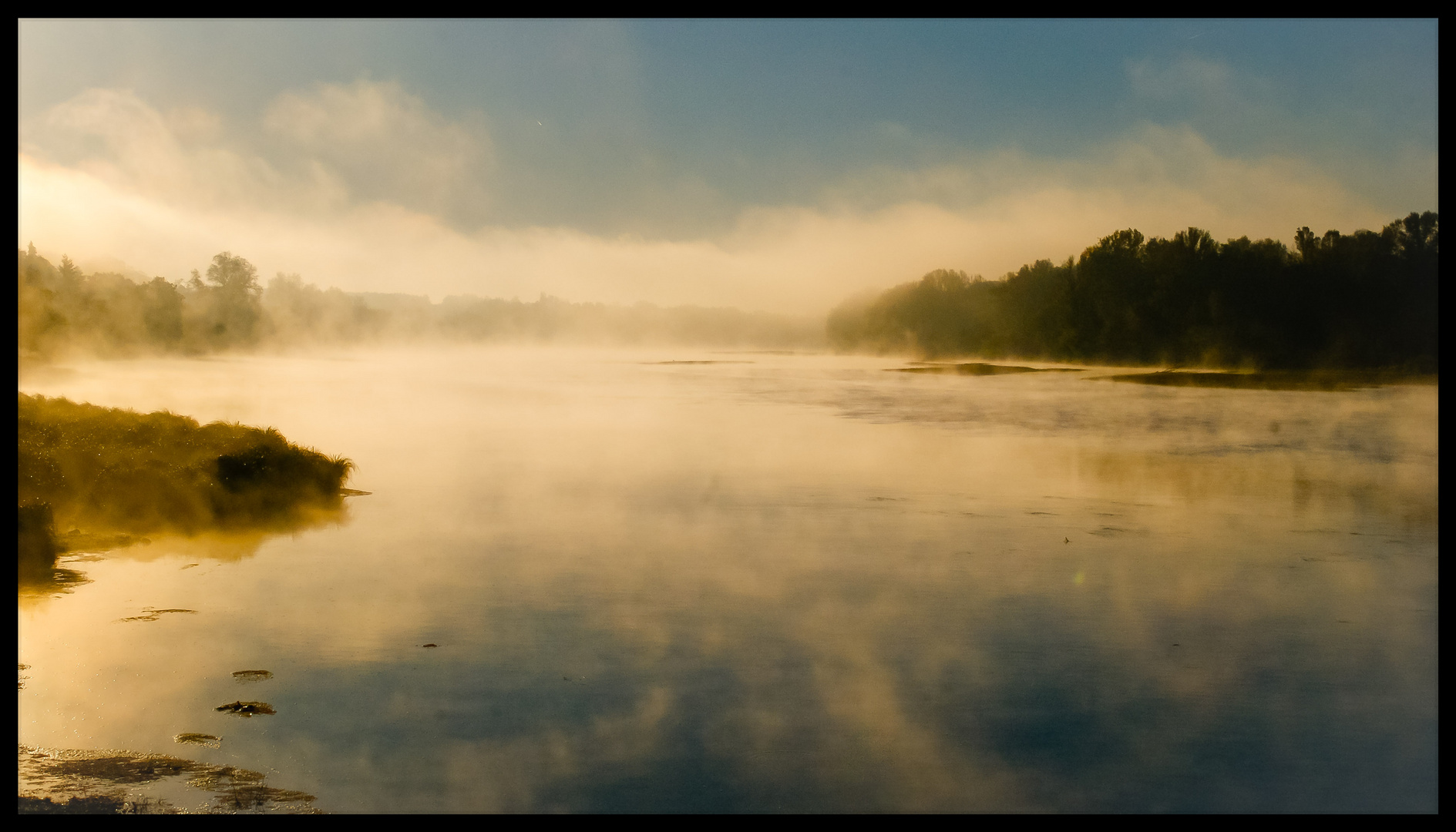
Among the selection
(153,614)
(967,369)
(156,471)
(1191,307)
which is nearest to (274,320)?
(156,471)

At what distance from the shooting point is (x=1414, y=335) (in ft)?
41.7

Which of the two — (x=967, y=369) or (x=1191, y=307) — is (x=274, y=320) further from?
(x=1191, y=307)

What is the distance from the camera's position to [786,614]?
8242 millimetres

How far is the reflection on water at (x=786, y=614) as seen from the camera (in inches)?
216

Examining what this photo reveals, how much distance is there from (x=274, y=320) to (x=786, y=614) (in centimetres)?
905

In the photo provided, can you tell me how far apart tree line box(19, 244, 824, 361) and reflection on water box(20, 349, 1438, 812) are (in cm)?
41

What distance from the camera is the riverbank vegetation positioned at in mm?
9445

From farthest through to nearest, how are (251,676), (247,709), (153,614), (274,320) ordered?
(274,320) < (153,614) < (251,676) < (247,709)

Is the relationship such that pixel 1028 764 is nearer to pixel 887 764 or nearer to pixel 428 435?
pixel 887 764
